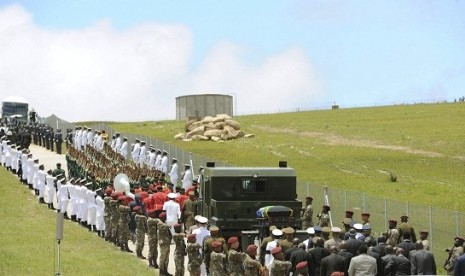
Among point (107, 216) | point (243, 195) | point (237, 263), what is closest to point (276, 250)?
point (237, 263)

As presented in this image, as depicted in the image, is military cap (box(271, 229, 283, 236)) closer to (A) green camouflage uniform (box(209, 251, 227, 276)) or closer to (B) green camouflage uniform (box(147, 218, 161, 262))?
(A) green camouflage uniform (box(209, 251, 227, 276))

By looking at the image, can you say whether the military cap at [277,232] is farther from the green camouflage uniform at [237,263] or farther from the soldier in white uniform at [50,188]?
the soldier in white uniform at [50,188]

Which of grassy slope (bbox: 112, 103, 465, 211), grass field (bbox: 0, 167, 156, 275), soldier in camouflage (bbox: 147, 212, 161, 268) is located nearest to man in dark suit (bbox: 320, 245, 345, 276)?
grass field (bbox: 0, 167, 156, 275)

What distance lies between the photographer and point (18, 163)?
144 feet

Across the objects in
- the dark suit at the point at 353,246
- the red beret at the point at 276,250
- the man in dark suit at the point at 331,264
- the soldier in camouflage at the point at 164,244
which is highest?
the red beret at the point at 276,250

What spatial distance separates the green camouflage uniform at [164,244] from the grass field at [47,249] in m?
0.44

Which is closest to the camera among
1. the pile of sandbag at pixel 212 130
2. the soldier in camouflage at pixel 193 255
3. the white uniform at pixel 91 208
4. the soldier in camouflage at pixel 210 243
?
the soldier in camouflage at pixel 210 243

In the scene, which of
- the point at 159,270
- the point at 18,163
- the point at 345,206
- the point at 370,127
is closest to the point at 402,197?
the point at 345,206

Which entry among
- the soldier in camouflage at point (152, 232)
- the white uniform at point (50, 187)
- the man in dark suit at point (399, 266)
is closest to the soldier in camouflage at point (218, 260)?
the man in dark suit at point (399, 266)

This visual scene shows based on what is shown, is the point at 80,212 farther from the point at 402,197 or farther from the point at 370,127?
the point at 370,127

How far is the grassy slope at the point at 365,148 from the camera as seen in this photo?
49844mm

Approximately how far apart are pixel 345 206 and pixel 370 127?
52469 millimetres

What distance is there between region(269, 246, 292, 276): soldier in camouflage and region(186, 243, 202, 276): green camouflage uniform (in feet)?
12.0

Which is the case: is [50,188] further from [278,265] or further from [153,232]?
[278,265]
